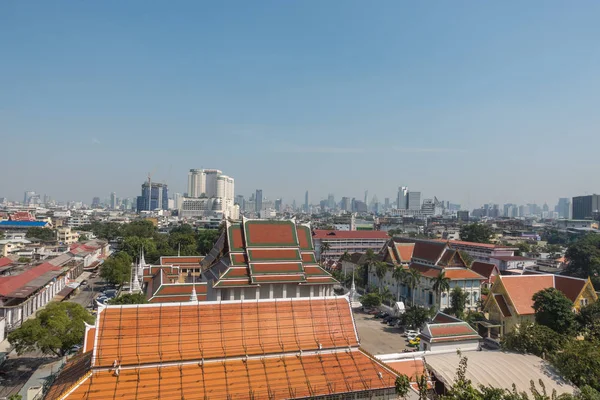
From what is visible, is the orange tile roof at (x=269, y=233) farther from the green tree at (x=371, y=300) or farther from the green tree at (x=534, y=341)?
the green tree at (x=371, y=300)

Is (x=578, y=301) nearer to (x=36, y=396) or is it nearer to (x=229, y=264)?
(x=229, y=264)

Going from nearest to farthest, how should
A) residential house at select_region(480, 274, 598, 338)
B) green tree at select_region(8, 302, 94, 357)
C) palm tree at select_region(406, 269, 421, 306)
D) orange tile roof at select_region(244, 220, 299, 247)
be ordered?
green tree at select_region(8, 302, 94, 357) → orange tile roof at select_region(244, 220, 299, 247) → residential house at select_region(480, 274, 598, 338) → palm tree at select_region(406, 269, 421, 306)

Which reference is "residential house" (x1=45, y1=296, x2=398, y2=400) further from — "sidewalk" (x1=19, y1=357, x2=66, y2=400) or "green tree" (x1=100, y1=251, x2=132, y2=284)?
"green tree" (x1=100, y1=251, x2=132, y2=284)

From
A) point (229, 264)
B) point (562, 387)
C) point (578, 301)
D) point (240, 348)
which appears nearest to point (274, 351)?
point (240, 348)

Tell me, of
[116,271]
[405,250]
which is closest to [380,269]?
[405,250]

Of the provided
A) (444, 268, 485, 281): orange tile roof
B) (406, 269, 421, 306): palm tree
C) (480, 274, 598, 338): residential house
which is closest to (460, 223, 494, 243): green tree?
(444, 268, 485, 281): orange tile roof

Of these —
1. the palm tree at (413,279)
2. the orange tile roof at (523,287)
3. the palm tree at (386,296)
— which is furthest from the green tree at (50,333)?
the orange tile roof at (523,287)
